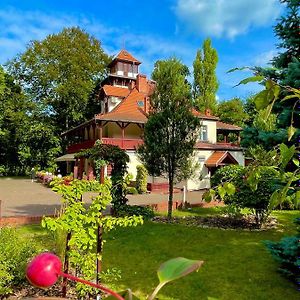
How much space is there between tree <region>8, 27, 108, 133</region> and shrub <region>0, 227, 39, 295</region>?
35.6m

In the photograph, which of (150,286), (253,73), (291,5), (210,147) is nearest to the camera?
(253,73)

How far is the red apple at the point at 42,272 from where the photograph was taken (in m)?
0.65

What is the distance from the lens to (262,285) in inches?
237

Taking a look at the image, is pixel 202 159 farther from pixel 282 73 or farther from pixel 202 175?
pixel 282 73

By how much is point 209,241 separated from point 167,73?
22.9 feet

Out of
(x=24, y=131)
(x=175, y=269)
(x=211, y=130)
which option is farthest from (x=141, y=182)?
(x=175, y=269)

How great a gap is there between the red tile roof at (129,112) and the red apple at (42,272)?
27.8 metres

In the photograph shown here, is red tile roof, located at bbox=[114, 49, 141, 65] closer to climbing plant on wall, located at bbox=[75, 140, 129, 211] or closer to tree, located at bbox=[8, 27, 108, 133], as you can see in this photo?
tree, located at bbox=[8, 27, 108, 133]

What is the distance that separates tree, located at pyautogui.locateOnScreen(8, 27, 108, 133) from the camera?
4038 cm

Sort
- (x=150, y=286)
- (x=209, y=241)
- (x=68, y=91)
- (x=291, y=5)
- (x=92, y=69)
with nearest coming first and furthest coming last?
(x=150, y=286)
(x=291, y=5)
(x=209, y=241)
(x=68, y=91)
(x=92, y=69)

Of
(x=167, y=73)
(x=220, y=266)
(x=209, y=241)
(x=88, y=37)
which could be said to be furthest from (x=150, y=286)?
(x=88, y=37)

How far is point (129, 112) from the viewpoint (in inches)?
1248

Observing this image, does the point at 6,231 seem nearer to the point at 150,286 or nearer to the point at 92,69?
the point at 150,286

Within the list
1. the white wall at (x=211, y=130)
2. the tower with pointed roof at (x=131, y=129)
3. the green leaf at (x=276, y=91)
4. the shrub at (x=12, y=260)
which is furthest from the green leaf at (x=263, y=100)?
the white wall at (x=211, y=130)
